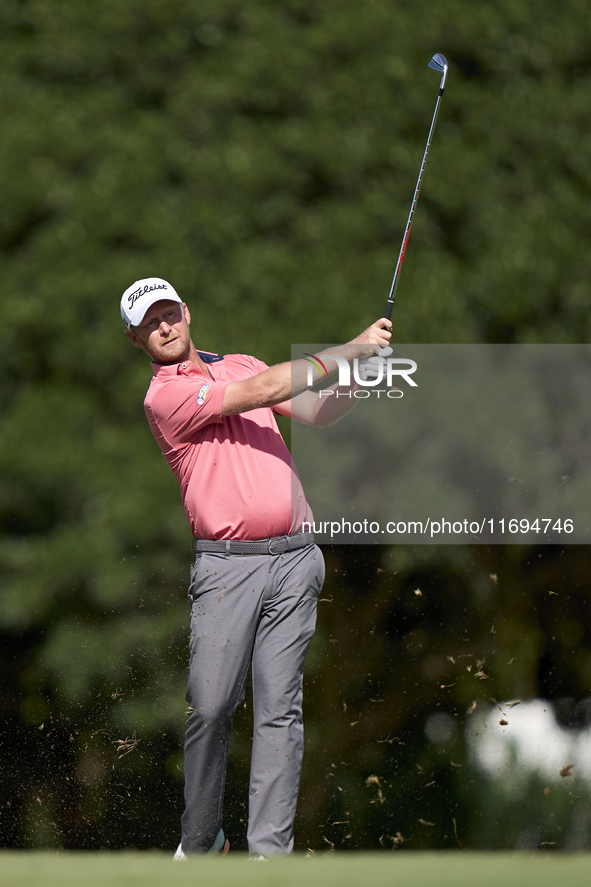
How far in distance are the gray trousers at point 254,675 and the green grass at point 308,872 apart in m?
1.67

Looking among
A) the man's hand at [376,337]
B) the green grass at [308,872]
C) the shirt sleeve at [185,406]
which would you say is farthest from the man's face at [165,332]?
the green grass at [308,872]

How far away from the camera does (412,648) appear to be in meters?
4.67

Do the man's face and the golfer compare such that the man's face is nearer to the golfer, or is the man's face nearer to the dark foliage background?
the golfer

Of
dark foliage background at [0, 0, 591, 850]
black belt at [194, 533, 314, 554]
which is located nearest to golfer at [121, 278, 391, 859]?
black belt at [194, 533, 314, 554]

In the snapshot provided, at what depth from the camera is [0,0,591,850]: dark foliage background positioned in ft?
14.7

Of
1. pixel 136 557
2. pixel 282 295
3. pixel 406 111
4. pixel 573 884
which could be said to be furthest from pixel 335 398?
pixel 573 884

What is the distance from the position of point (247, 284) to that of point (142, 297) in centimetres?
147

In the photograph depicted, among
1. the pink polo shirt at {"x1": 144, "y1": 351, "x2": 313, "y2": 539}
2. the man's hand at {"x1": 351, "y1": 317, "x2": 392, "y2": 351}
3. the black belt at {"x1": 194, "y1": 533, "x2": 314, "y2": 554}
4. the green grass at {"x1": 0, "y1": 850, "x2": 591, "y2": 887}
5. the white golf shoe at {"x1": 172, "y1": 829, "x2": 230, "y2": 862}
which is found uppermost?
the man's hand at {"x1": 351, "y1": 317, "x2": 392, "y2": 351}

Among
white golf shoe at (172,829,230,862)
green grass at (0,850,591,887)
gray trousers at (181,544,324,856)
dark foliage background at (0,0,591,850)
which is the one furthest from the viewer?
dark foliage background at (0,0,591,850)

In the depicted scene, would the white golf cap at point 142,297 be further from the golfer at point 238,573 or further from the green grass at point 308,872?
the green grass at point 308,872

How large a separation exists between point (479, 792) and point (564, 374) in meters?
2.00

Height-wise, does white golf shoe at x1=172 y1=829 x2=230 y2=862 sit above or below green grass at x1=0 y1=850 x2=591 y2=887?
below

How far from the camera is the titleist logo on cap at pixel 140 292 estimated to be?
3064 millimetres

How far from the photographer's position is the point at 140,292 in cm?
307
